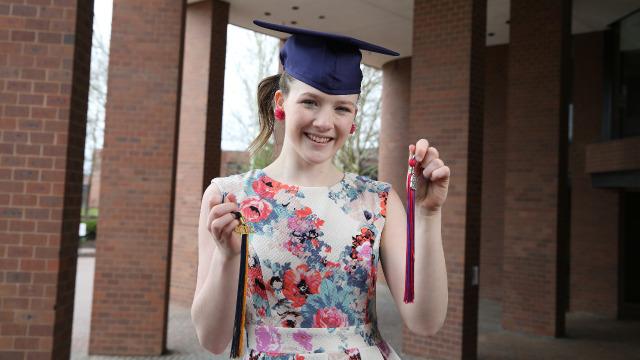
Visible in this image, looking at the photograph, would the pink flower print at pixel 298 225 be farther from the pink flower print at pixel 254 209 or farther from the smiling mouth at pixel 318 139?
the smiling mouth at pixel 318 139

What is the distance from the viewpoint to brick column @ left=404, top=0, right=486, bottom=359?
296 inches

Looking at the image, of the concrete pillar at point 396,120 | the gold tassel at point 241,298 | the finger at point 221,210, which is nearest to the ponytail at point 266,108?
the gold tassel at point 241,298

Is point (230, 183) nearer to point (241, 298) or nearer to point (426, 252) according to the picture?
point (241, 298)

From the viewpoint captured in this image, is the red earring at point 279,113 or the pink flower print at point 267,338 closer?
the pink flower print at point 267,338

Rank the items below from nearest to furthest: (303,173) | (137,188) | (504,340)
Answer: (303,173) < (137,188) < (504,340)

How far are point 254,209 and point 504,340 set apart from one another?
29.0ft

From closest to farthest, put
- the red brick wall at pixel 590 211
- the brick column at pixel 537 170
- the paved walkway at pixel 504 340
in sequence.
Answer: the paved walkway at pixel 504 340
the brick column at pixel 537 170
the red brick wall at pixel 590 211

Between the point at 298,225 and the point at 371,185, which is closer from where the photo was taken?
the point at 298,225

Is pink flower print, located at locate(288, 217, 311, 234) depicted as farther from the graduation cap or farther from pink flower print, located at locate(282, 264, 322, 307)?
the graduation cap

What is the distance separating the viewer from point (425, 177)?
1597mm

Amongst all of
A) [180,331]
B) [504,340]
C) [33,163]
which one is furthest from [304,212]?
[504,340]

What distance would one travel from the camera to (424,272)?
1.66 metres

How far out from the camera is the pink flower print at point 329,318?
1.69 metres

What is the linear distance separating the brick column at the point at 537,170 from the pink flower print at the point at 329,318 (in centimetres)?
902
